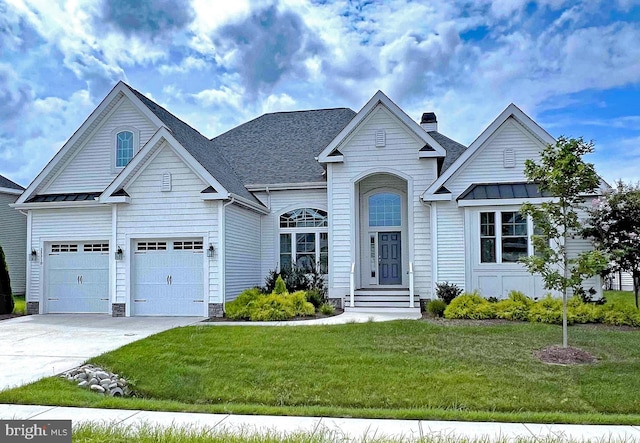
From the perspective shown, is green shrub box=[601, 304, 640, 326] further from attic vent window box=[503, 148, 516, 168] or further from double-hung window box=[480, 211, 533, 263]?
attic vent window box=[503, 148, 516, 168]

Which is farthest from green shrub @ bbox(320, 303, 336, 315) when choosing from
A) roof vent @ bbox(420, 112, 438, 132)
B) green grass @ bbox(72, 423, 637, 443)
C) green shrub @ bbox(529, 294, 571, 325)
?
roof vent @ bbox(420, 112, 438, 132)

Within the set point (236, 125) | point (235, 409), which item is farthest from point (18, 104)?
point (235, 409)

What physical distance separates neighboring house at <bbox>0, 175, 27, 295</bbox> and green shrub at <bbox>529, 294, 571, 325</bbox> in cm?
2294

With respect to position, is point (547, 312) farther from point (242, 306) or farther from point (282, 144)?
point (282, 144)

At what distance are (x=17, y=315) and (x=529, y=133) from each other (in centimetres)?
1739

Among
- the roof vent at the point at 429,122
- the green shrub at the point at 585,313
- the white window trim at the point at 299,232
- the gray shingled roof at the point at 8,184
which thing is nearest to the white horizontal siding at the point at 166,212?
the white window trim at the point at 299,232

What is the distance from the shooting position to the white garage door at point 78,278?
16.6 metres

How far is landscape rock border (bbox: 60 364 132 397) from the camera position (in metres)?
7.80

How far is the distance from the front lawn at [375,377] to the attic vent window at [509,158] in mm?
6123

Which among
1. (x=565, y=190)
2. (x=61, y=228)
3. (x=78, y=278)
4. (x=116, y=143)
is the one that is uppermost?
(x=116, y=143)

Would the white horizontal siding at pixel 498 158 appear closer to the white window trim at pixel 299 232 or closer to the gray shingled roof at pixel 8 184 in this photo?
the white window trim at pixel 299 232

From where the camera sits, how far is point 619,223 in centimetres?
1420

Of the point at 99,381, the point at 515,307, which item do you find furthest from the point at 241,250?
the point at 99,381

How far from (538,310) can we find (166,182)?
11.4 meters
